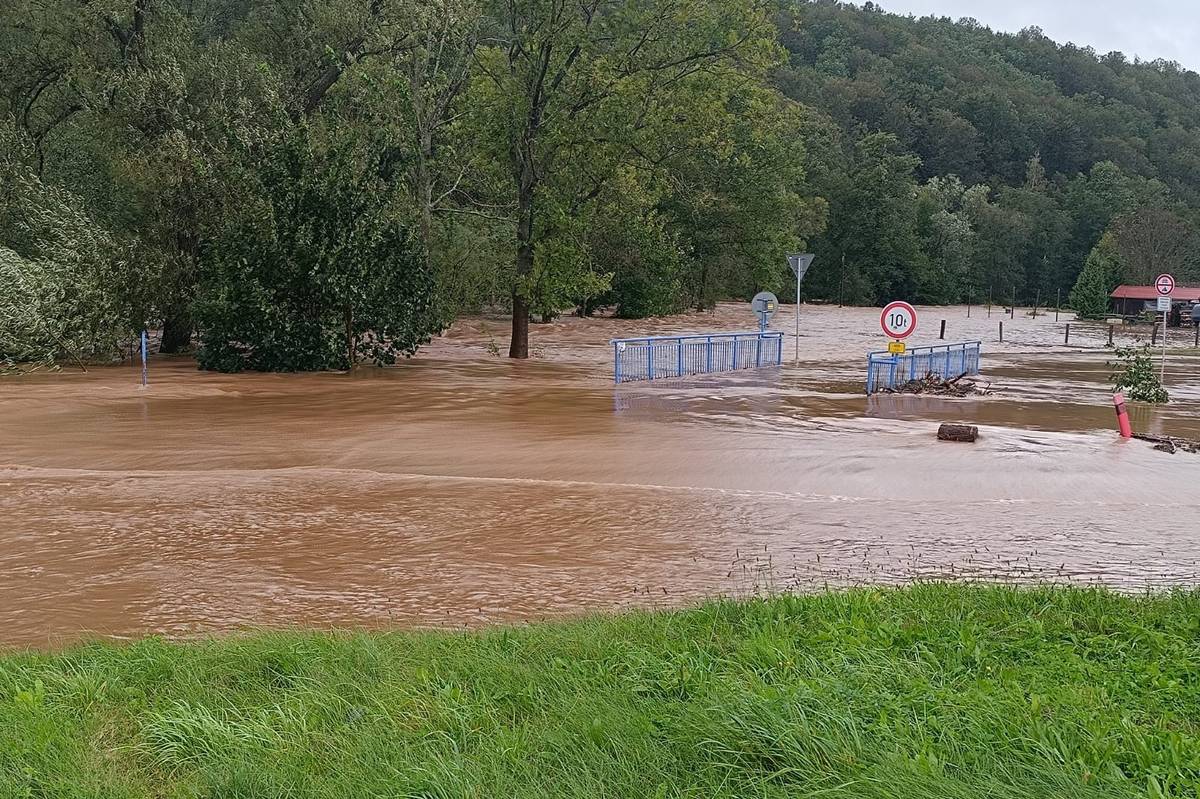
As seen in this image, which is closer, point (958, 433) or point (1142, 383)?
point (958, 433)

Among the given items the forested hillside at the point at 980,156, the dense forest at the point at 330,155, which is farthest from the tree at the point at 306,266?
the forested hillside at the point at 980,156

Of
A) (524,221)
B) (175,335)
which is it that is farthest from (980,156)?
(175,335)

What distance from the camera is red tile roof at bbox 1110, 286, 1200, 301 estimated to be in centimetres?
7500

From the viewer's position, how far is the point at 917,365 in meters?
28.1

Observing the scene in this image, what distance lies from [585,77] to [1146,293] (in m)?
60.8

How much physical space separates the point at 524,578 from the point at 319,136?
24.6 metres

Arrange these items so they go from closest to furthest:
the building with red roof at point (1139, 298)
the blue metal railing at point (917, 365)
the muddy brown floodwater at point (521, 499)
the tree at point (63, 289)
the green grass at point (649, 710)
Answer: the green grass at point (649, 710) < the muddy brown floodwater at point (521, 499) < the blue metal railing at point (917, 365) < the tree at point (63, 289) < the building with red roof at point (1139, 298)

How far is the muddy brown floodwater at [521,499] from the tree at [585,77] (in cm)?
906

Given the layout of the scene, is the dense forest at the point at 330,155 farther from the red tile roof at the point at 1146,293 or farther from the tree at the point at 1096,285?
the red tile roof at the point at 1146,293

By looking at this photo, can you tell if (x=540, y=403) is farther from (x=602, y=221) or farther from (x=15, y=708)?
(x=15, y=708)

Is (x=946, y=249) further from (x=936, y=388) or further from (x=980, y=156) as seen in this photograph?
(x=936, y=388)

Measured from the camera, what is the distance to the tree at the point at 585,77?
3058 centimetres

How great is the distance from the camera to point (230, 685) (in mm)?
5770

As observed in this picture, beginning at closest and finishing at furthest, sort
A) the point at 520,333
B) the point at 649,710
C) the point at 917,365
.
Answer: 1. the point at 649,710
2. the point at 917,365
3. the point at 520,333
